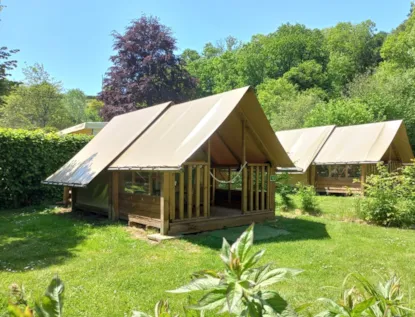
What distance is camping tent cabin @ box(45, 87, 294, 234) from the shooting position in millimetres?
7828

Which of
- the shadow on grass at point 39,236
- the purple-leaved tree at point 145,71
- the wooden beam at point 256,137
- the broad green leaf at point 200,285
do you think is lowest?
the shadow on grass at point 39,236

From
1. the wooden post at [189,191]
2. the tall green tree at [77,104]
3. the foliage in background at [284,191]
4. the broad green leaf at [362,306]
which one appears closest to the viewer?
the broad green leaf at [362,306]

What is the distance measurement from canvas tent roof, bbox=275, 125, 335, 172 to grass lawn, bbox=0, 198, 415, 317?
911 centimetres

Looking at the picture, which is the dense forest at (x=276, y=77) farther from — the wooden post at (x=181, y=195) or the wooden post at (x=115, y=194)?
the wooden post at (x=181, y=195)

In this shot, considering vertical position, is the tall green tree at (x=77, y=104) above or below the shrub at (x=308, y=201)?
above

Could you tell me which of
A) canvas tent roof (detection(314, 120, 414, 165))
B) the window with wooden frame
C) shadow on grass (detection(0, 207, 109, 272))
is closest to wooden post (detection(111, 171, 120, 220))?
the window with wooden frame

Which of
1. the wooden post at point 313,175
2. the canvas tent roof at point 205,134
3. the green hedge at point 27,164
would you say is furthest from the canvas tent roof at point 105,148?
the wooden post at point 313,175

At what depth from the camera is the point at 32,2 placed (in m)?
12.5

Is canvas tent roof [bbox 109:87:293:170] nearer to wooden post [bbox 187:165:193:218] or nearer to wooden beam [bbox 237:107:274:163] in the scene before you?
wooden beam [bbox 237:107:274:163]

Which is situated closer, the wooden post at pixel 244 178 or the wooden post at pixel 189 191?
the wooden post at pixel 189 191

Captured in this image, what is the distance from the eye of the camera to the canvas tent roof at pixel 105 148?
938 cm

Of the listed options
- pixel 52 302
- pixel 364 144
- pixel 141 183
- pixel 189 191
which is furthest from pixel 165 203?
pixel 364 144

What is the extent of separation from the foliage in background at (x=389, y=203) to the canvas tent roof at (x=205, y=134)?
2.57 m

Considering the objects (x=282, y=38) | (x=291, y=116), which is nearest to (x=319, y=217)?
(x=291, y=116)
